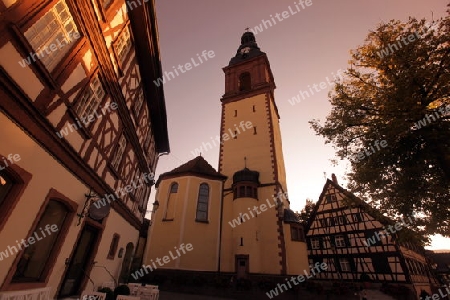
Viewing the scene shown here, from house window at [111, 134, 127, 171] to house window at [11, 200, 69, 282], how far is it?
304cm

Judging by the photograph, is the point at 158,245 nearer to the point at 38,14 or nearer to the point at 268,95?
the point at 38,14

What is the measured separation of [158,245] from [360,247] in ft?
62.3

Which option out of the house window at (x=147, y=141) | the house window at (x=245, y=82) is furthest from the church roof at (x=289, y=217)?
the house window at (x=245, y=82)

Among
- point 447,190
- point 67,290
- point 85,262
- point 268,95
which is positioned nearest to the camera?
point 67,290

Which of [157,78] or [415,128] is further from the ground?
[157,78]

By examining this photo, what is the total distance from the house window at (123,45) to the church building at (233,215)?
11647mm

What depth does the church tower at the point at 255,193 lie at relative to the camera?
1673cm

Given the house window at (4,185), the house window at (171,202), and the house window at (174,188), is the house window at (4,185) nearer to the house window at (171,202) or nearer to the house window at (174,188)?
the house window at (171,202)

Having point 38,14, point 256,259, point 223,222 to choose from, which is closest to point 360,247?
point 256,259

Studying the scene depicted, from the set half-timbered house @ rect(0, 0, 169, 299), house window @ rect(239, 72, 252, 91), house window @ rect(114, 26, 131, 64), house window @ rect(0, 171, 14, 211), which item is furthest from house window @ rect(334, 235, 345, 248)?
house window @ rect(0, 171, 14, 211)

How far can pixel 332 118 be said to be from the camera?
13.3 meters

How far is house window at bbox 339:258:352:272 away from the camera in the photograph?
2247 cm

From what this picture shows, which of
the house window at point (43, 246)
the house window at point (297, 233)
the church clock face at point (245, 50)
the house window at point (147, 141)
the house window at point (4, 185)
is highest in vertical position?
the church clock face at point (245, 50)

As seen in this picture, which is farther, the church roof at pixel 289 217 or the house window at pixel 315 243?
the house window at pixel 315 243
